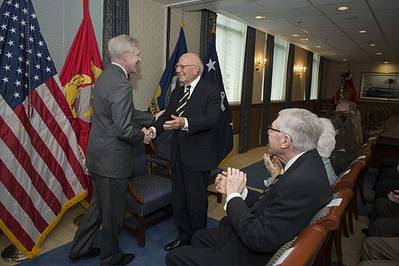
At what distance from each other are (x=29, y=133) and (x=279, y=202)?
6.31 feet

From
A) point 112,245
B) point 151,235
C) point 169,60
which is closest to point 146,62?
point 169,60

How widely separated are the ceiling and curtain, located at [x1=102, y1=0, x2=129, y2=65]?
782 mm

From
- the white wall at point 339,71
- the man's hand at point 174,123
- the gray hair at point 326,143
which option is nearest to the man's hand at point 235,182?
the man's hand at point 174,123

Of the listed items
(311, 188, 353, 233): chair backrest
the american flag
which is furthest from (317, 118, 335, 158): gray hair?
the american flag

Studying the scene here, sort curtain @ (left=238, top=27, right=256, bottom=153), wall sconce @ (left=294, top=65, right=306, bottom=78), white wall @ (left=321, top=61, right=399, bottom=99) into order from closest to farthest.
→ curtain @ (left=238, top=27, right=256, bottom=153), wall sconce @ (left=294, top=65, right=306, bottom=78), white wall @ (left=321, top=61, right=399, bottom=99)

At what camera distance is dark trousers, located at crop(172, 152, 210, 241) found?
2322mm

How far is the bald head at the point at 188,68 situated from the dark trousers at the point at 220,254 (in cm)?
114

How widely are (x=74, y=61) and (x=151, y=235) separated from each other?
5.67ft

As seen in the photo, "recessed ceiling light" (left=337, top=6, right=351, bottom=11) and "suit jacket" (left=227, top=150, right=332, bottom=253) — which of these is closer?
"suit jacket" (left=227, top=150, right=332, bottom=253)

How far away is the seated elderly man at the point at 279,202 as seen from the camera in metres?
1.18

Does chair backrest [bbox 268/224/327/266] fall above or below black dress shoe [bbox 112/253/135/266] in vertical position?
above

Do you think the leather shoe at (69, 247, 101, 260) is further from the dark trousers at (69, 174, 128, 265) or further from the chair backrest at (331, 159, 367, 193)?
the chair backrest at (331, 159, 367, 193)

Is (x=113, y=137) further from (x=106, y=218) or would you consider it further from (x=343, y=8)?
(x=343, y=8)

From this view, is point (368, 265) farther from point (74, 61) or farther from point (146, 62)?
point (146, 62)
